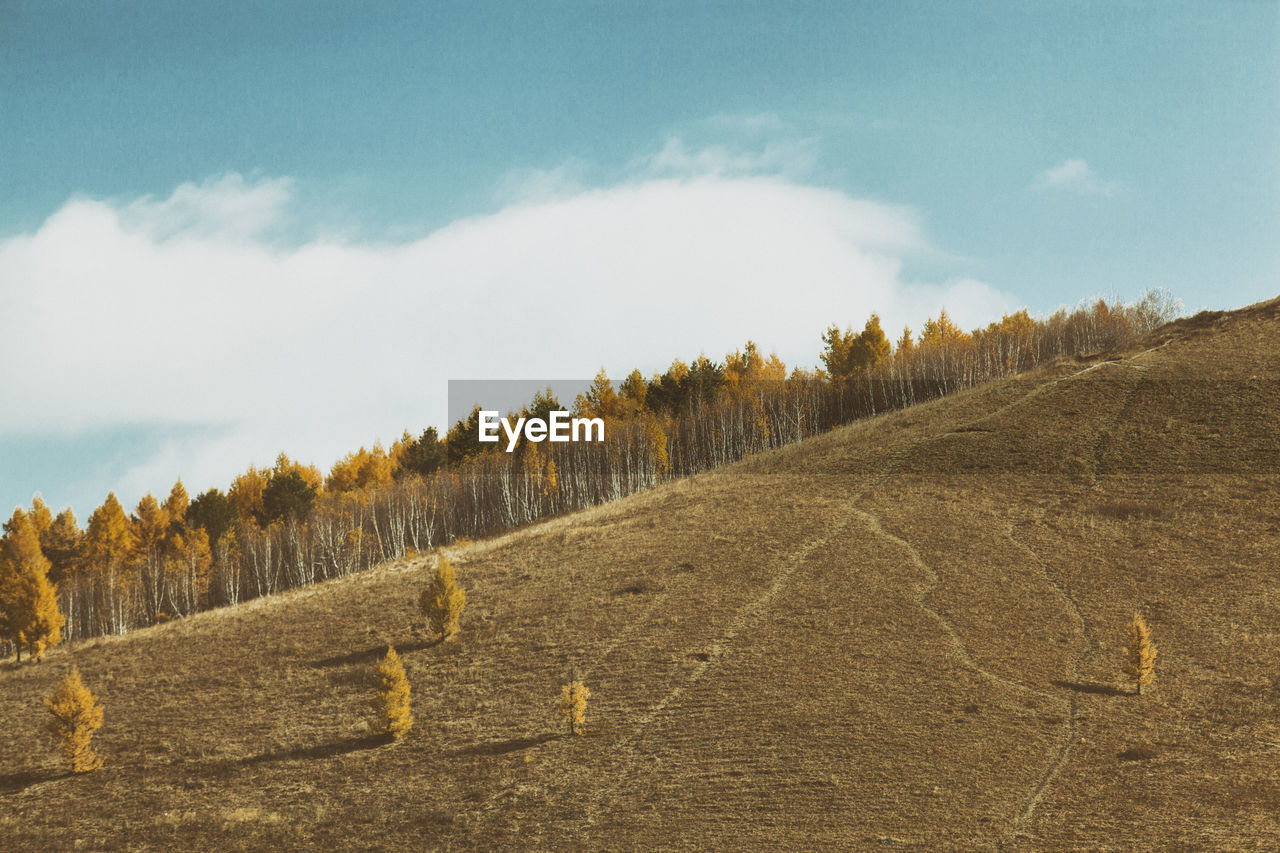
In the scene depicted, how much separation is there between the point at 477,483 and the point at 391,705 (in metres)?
54.2

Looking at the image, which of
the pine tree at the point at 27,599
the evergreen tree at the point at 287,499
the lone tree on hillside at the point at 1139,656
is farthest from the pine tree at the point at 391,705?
the evergreen tree at the point at 287,499

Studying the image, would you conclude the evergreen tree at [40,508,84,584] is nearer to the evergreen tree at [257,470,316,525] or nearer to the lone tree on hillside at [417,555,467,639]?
the evergreen tree at [257,470,316,525]

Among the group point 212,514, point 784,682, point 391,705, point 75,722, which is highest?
point 212,514

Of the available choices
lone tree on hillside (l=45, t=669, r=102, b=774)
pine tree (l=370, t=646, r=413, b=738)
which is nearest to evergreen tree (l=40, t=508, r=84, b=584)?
lone tree on hillside (l=45, t=669, r=102, b=774)

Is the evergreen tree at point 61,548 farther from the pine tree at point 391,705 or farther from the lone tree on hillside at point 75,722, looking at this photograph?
the pine tree at point 391,705

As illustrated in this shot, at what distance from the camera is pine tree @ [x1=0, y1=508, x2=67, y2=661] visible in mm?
51094

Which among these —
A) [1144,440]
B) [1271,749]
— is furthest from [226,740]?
[1144,440]

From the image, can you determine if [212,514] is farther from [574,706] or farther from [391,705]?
[574,706]

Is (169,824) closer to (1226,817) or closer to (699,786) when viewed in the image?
(699,786)

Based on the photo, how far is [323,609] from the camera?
51094 mm

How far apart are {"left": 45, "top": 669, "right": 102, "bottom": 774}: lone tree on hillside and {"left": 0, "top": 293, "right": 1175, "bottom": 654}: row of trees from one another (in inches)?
1548

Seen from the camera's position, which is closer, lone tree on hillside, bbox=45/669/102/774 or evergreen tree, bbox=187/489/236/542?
lone tree on hillside, bbox=45/669/102/774

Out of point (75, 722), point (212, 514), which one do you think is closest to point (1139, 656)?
point (75, 722)

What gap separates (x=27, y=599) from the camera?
51.3 m
